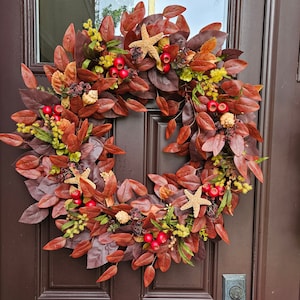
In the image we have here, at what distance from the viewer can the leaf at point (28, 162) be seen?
83 centimetres

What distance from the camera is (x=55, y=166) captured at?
828 mm

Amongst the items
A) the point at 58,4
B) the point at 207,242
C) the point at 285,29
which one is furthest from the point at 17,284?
the point at 285,29

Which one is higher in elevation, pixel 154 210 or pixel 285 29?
pixel 285 29

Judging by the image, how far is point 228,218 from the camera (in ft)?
3.14

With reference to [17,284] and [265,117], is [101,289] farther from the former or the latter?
[265,117]

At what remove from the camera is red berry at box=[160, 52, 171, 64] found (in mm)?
799

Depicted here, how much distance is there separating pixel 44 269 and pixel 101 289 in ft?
0.56

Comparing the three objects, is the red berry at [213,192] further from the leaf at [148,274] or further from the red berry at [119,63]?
the red berry at [119,63]

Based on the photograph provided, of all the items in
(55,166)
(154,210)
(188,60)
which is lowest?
(154,210)

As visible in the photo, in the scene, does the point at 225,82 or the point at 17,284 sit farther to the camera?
the point at 17,284

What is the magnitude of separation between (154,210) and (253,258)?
1.13 feet

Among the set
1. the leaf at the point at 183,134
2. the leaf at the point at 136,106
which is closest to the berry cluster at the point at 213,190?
the leaf at the point at 183,134

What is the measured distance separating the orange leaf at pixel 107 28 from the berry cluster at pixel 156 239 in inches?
18.9

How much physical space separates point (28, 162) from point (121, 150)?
23 centimetres
